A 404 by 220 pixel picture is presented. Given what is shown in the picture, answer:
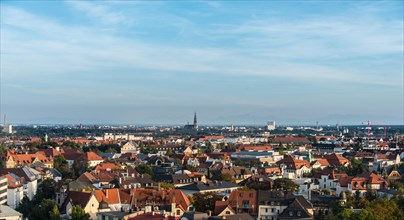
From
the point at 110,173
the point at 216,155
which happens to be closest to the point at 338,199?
the point at 110,173

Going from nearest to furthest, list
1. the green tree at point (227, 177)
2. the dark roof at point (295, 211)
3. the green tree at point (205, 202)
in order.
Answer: the dark roof at point (295, 211) < the green tree at point (205, 202) < the green tree at point (227, 177)

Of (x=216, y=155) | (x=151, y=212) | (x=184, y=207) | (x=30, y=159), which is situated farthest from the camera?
(x=216, y=155)

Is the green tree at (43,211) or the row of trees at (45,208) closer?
the row of trees at (45,208)

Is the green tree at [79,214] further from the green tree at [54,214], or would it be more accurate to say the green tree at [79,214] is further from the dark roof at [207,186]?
the dark roof at [207,186]

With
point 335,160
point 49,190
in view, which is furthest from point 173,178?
point 335,160

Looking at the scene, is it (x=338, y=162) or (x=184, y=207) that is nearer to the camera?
(x=184, y=207)

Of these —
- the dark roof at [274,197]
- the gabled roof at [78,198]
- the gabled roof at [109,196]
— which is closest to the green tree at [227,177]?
the dark roof at [274,197]

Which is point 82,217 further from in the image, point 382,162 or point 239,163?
point 382,162

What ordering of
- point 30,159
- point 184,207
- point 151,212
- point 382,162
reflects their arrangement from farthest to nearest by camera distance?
point 382,162, point 30,159, point 184,207, point 151,212

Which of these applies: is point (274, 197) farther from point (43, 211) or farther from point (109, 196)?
point (43, 211)

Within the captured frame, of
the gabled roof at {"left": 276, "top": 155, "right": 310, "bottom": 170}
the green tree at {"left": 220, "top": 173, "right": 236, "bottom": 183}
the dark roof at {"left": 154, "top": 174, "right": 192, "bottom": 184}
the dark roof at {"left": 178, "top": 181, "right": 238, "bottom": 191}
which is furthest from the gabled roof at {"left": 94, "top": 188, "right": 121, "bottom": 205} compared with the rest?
the gabled roof at {"left": 276, "top": 155, "right": 310, "bottom": 170}

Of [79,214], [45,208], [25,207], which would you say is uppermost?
[79,214]
